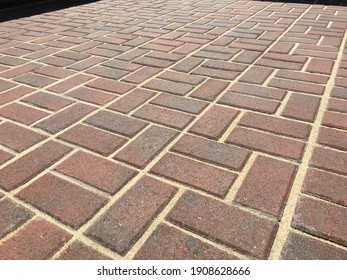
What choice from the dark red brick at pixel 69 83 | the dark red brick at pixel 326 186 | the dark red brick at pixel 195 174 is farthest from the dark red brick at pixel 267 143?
the dark red brick at pixel 69 83

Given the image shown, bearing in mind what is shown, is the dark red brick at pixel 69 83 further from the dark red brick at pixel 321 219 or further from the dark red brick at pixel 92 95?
the dark red brick at pixel 321 219

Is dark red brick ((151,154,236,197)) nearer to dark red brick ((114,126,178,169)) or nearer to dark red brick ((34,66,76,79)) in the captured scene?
dark red brick ((114,126,178,169))

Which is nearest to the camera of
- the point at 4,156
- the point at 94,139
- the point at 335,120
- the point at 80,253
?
the point at 80,253

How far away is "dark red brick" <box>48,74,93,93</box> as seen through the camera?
8.57 ft

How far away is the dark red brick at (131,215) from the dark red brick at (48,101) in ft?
3.55

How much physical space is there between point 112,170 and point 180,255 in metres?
0.64

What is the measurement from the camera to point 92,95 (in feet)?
8.21

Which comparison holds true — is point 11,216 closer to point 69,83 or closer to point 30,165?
point 30,165

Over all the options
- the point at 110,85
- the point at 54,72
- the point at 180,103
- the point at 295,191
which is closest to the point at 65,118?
the point at 110,85

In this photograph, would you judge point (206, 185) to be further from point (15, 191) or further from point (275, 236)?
point (15, 191)

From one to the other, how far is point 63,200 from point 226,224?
0.78 meters

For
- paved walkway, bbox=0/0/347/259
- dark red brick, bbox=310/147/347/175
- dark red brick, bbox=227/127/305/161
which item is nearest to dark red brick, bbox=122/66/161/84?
paved walkway, bbox=0/0/347/259

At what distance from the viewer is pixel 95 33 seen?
160 inches

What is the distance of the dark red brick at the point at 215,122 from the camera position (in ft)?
6.62
